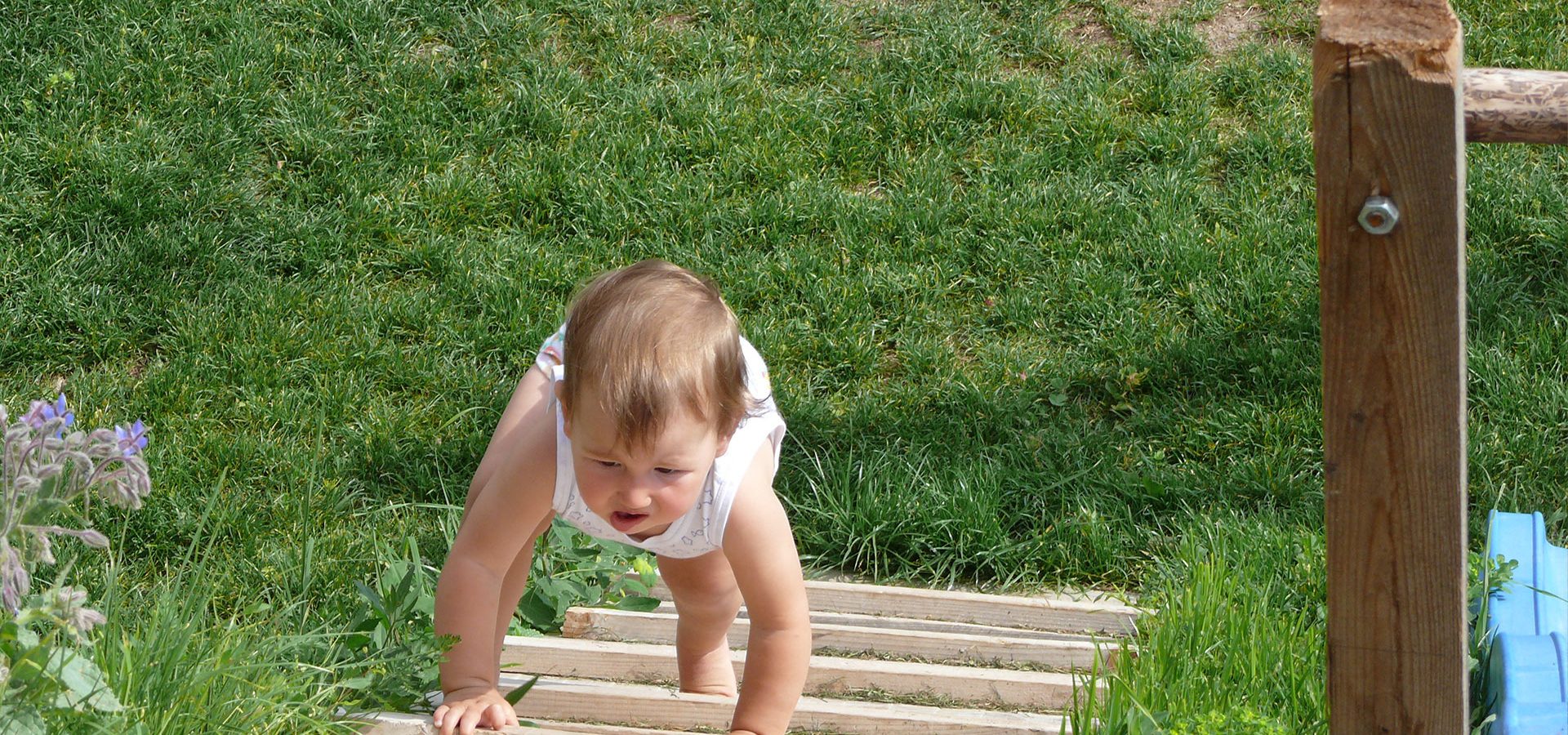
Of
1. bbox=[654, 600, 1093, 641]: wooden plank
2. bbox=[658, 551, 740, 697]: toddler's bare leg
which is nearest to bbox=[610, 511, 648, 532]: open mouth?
bbox=[658, 551, 740, 697]: toddler's bare leg

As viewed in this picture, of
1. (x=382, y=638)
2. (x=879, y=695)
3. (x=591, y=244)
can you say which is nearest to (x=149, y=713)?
(x=382, y=638)

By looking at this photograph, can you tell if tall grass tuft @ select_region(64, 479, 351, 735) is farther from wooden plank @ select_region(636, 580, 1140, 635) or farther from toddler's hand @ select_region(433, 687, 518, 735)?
wooden plank @ select_region(636, 580, 1140, 635)

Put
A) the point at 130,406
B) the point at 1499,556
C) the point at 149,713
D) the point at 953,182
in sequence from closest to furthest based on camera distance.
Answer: the point at 149,713 < the point at 1499,556 < the point at 130,406 < the point at 953,182

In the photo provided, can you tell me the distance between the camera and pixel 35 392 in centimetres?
424

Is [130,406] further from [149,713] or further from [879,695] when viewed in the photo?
[879,695]

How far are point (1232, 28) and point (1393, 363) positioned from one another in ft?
13.4

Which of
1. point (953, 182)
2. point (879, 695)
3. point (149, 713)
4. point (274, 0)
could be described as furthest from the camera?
point (274, 0)

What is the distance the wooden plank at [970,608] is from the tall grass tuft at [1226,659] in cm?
13

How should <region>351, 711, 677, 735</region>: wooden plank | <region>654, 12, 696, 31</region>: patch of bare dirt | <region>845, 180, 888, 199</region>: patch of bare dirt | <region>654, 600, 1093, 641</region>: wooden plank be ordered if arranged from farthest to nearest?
1. <region>654, 12, 696, 31</region>: patch of bare dirt
2. <region>845, 180, 888, 199</region>: patch of bare dirt
3. <region>654, 600, 1093, 641</region>: wooden plank
4. <region>351, 711, 677, 735</region>: wooden plank

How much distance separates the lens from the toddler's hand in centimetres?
228

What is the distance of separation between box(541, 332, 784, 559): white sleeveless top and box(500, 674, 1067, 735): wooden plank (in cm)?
26

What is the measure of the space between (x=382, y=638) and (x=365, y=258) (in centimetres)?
216

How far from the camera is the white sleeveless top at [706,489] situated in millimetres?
2418

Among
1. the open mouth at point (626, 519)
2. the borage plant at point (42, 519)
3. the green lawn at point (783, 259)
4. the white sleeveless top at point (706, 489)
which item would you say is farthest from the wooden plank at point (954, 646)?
the borage plant at point (42, 519)
